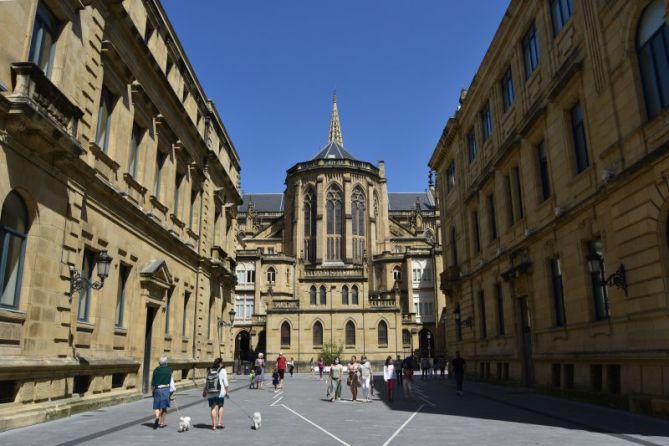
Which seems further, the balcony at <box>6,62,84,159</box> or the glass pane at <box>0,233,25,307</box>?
the glass pane at <box>0,233,25,307</box>

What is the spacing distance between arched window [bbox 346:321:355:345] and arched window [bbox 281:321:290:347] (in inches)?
255

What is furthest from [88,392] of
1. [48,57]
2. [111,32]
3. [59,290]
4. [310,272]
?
[310,272]

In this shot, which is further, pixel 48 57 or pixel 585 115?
pixel 585 115

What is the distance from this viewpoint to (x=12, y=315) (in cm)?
1086

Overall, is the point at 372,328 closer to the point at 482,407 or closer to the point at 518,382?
the point at 518,382

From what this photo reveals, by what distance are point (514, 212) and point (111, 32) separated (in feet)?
59.5

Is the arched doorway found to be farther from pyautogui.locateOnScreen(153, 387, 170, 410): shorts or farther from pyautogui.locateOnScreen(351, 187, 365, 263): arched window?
pyautogui.locateOnScreen(153, 387, 170, 410): shorts

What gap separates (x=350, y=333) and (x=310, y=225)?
79.8ft

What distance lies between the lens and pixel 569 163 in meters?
17.8

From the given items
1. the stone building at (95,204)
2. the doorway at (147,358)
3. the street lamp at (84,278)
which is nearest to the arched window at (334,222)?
the stone building at (95,204)

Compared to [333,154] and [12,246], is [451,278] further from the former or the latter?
Answer: [333,154]

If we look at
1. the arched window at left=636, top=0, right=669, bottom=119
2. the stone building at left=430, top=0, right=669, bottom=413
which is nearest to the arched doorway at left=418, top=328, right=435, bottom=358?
the stone building at left=430, top=0, right=669, bottom=413

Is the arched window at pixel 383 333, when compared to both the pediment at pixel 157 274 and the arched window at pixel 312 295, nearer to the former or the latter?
the arched window at pixel 312 295

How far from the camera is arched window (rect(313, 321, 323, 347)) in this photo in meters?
55.1
